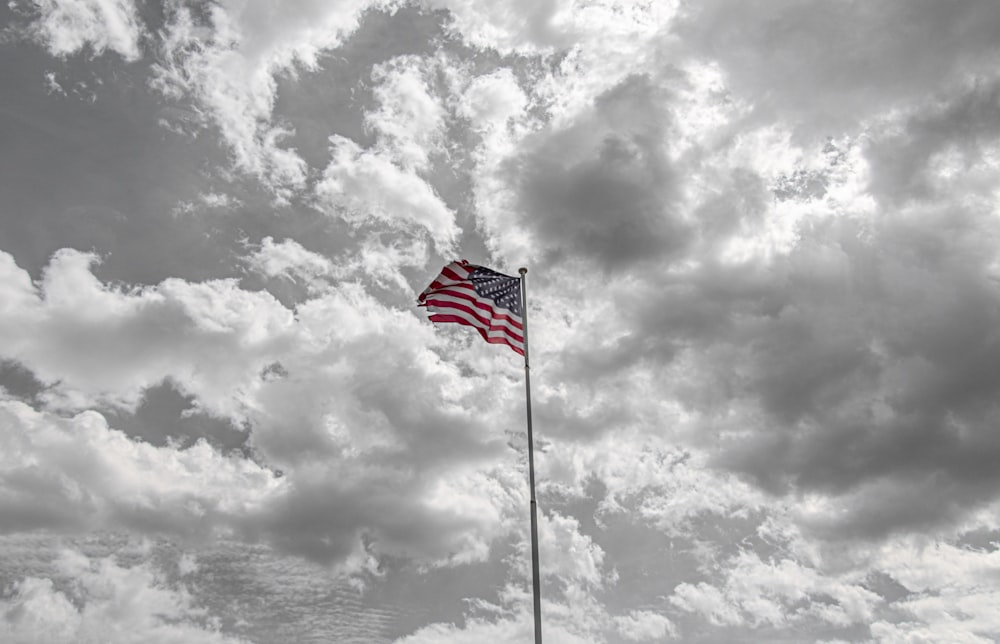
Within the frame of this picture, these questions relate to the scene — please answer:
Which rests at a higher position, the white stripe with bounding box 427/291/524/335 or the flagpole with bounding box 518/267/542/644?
the white stripe with bounding box 427/291/524/335

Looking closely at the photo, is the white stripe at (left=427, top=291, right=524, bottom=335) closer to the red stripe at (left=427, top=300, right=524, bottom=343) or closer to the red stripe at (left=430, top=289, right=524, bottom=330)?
the red stripe at (left=430, top=289, right=524, bottom=330)

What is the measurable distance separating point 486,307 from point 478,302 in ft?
1.57

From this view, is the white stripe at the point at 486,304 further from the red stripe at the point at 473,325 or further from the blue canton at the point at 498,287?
the red stripe at the point at 473,325

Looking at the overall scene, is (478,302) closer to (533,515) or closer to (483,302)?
(483,302)

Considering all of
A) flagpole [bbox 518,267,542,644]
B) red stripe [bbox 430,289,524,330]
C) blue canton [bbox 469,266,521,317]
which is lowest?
flagpole [bbox 518,267,542,644]

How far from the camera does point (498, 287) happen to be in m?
41.7

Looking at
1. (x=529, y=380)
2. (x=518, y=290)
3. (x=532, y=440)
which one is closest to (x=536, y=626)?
(x=532, y=440)

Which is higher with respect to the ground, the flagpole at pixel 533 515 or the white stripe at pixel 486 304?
the white stripe at pixel 486 304

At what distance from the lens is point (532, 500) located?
35.6 meters

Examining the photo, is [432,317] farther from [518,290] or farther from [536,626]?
[536,626]

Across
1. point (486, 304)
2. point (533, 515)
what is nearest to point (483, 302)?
point (486, 304)

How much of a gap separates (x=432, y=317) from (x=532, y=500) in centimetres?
993

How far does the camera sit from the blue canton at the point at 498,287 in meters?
41.2

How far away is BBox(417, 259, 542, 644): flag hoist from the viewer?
40.2m
